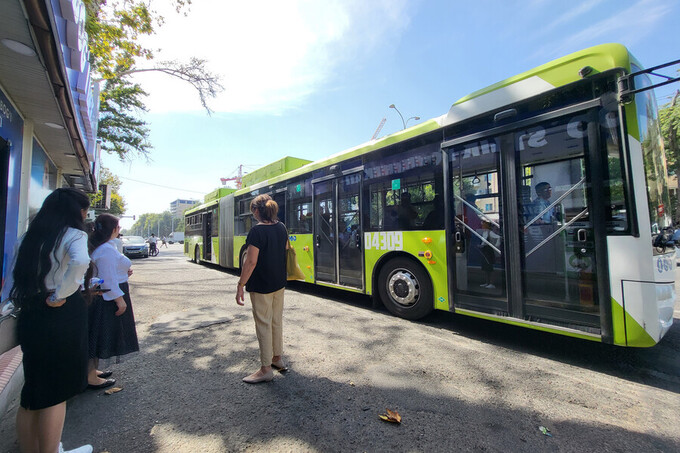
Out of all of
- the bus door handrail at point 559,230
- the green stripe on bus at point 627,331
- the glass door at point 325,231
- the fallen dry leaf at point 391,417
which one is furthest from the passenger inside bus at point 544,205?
the glass door at point 325,231

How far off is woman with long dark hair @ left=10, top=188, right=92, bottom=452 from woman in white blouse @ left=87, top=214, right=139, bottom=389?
3.00 feet

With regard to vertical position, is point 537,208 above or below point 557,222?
above

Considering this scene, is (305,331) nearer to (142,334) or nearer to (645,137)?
(142,334)

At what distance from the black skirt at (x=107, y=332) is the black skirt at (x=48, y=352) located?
1055mm

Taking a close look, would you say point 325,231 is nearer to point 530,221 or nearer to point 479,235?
point 479,235

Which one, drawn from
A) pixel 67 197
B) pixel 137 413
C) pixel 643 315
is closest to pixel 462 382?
pixel 643 315

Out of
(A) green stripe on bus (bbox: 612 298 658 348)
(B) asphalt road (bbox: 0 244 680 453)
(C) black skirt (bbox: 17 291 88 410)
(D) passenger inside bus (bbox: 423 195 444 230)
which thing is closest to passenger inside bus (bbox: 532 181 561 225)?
(A) green stripe on bus (bbox: 612 298 658 348)

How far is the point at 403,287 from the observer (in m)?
4.95

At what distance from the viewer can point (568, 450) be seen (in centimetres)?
204

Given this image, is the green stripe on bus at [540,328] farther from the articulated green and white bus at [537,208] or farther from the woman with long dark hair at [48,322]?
the woman with long dark hair at [48,322]

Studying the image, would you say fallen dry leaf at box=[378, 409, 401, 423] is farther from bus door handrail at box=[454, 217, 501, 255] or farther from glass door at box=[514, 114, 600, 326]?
bus door handrail at box=[454, 217, 501, 255]

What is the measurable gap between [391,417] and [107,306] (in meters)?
2.76

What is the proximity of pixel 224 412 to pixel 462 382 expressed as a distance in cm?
219

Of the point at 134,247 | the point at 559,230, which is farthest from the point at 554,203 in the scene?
the point at 134,247
